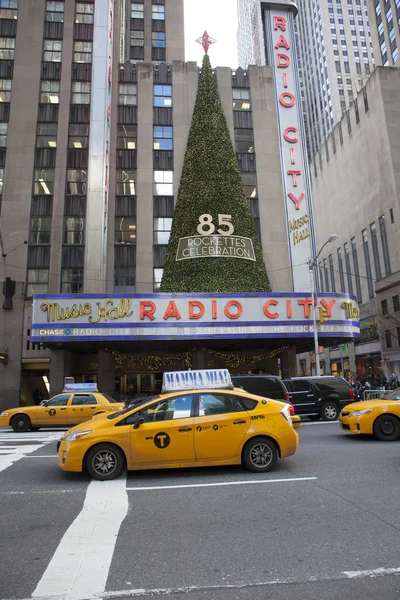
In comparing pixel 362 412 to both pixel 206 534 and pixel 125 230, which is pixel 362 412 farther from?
pixel 125 230

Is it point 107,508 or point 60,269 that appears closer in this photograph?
point 107,508

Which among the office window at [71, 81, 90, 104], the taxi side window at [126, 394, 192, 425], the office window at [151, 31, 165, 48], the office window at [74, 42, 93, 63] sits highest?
the office window at [151, 31, 165, 48]

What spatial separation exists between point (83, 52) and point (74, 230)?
1668 cm

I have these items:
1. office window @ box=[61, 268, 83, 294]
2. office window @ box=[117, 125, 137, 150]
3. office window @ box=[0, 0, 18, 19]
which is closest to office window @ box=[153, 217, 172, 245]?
office window @ box=[61, 268, 83, 294]

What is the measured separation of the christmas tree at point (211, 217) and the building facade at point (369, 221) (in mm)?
29033

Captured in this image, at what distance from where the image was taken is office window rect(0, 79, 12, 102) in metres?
36.7

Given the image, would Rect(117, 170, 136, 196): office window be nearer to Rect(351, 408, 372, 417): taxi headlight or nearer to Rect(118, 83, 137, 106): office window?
Rect(118, 83, 137, 106): office window

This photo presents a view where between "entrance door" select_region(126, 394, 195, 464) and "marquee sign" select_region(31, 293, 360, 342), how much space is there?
54.6 feet

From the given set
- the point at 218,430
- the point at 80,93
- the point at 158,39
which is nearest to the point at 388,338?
the point at 80,93

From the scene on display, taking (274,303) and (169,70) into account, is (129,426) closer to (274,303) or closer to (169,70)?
(274,303)

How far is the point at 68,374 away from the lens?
95.3 ft

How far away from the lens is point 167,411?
791cm

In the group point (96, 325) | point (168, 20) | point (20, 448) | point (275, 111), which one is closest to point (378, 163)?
point (275, 111)

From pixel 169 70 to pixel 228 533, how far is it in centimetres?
4183
